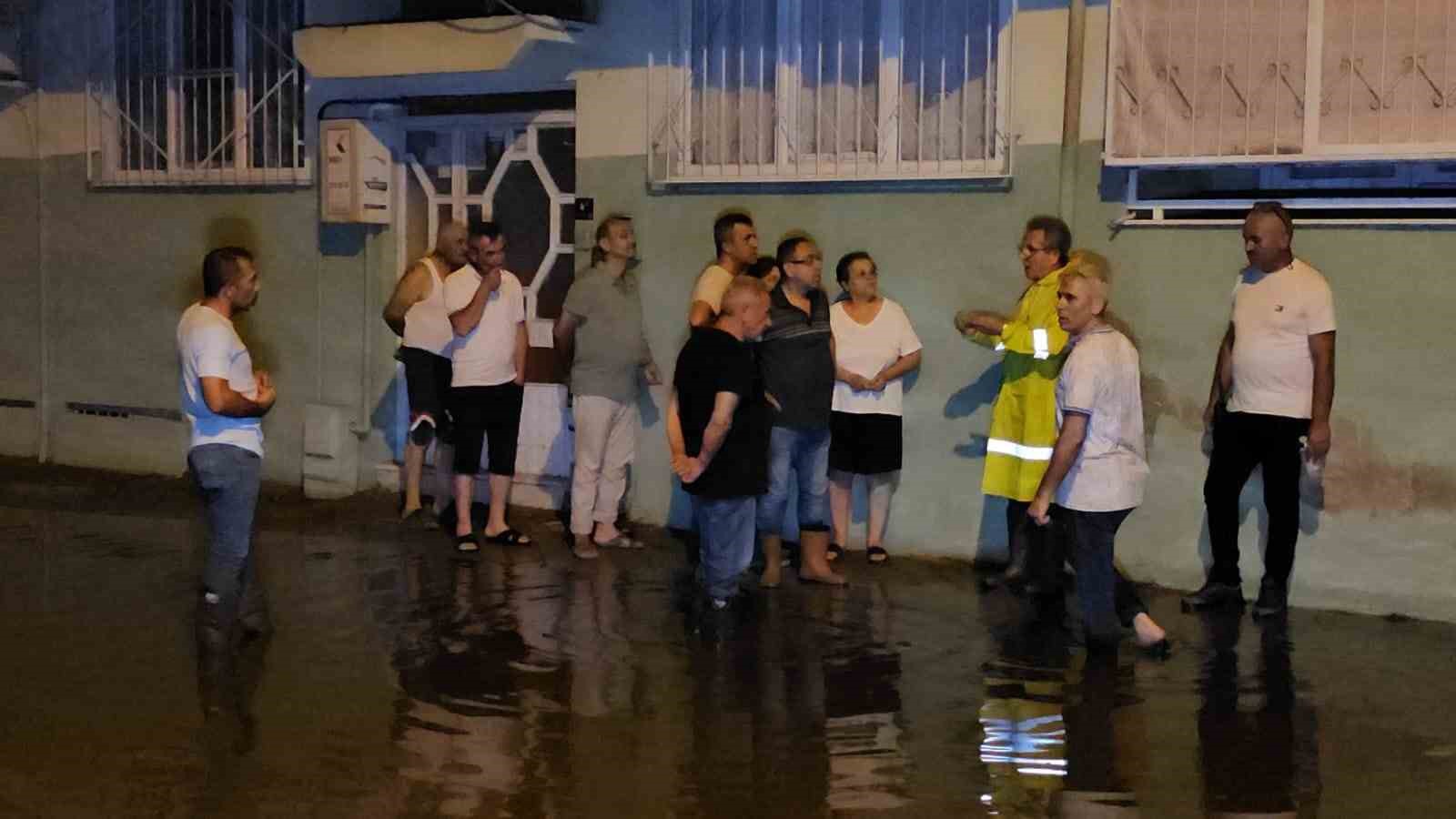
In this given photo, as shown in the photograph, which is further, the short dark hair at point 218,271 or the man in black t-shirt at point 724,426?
the man in black t-shirt at point 724,426

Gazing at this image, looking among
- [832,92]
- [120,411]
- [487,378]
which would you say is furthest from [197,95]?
[832,92]

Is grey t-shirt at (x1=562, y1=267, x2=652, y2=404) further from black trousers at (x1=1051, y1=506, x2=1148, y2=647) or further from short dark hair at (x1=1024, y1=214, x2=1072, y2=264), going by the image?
black trousers at (x1=1051, y1=506, x2=1148, y2=647)

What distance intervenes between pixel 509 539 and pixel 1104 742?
4703 millimetres

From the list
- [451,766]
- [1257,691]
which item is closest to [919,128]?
[1257,691]

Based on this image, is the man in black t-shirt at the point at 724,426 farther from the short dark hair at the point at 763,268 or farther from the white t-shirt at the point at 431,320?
the white t-shirt at the point at 431,320

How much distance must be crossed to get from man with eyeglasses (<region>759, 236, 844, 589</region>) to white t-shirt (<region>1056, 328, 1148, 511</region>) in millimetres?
1812

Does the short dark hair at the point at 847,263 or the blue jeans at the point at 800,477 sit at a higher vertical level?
the short dark hair at the point at 847,263

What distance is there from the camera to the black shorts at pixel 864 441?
32.4 feet

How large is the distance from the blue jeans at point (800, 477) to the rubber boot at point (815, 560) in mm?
39

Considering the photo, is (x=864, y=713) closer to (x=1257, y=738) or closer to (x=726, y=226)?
(x=1257, y=738)

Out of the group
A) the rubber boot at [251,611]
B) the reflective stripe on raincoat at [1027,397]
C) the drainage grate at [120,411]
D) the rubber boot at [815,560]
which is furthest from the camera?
the drainage grate at [120,411]

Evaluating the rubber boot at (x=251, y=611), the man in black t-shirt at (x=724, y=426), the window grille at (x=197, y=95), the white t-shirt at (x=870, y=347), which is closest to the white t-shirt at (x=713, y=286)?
the white t-shirt at (x=870, y=347)

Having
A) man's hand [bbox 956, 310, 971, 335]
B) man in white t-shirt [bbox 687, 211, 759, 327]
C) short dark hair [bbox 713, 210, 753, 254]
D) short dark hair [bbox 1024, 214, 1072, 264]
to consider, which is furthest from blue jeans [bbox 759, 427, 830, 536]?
A: short dark hair [bbox 1024, 214, 1072, 264]

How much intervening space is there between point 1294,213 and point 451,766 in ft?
16.8
